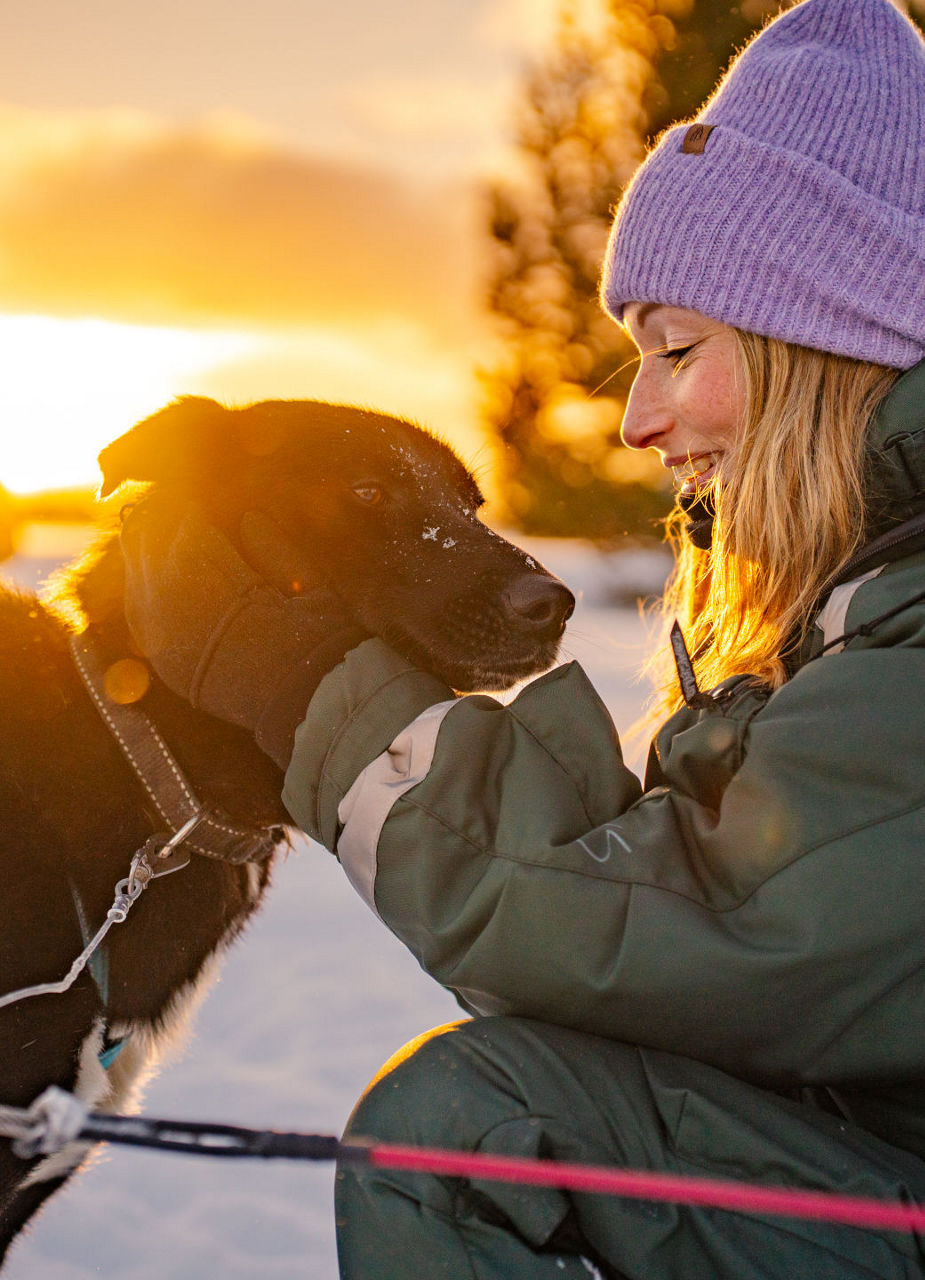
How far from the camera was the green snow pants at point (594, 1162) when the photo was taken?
125cm

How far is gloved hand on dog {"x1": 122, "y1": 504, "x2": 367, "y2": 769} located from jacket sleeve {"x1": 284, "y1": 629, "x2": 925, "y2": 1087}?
9.7 inches

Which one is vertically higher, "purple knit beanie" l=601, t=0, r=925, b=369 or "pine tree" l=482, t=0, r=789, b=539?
"purple knit beanie" l=601, t=0, r=925, b=369

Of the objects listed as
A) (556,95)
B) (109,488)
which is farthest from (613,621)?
(109,488)

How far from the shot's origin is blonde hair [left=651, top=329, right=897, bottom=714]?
1694 millimetres

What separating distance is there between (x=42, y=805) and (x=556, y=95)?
13536 mm

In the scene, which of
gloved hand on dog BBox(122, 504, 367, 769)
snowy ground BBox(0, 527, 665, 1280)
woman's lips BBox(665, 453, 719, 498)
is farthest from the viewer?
snowy ground BBox(0, 527, 665, 1280)

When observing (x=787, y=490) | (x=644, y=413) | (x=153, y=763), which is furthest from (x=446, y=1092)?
(x=644, y=413)

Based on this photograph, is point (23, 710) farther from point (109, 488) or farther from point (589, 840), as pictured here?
point (589, 840)

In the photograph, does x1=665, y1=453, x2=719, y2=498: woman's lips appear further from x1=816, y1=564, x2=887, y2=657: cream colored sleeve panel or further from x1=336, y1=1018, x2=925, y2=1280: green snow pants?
x1=336, y1=1018, x2=925, y2=1280: green snow pants

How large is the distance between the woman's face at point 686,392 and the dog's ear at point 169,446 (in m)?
0.86

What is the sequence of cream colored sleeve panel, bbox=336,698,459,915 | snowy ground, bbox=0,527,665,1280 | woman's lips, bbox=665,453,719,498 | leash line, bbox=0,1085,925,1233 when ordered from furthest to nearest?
snowy ground, bbox=0,527,665,1280 → woman's lips, bbox=665,453,719,498 → cream colored sleeve panel, bbox=336,698,459,915 → leash line, bbox=0,1085,925,1233

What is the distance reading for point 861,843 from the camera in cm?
123

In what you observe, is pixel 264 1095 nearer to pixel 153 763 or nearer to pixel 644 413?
pixel 153 763

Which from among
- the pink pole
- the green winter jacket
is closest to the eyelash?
the green winter jacket
